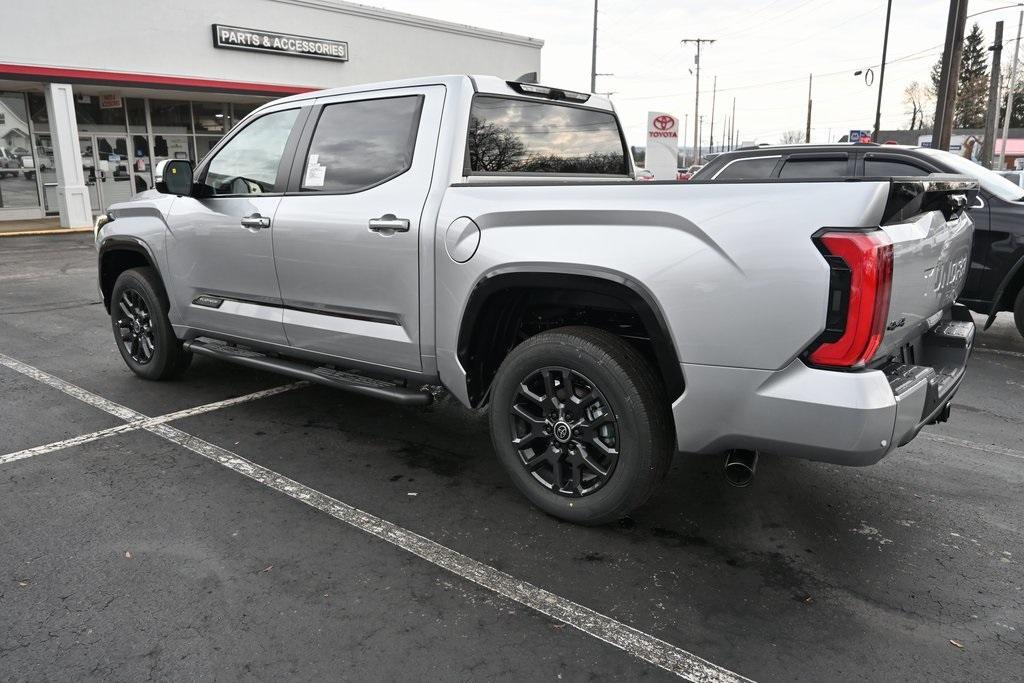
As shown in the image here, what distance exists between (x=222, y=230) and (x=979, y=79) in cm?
9159

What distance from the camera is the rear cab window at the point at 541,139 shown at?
151 inches

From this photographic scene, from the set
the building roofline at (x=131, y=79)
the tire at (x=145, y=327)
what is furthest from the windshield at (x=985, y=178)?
the building roofline at (x=131, y=79)

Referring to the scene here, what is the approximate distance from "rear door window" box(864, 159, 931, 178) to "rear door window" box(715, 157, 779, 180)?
0.90 meters

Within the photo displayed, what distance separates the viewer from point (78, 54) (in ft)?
59.4

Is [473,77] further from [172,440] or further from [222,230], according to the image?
[172,440]

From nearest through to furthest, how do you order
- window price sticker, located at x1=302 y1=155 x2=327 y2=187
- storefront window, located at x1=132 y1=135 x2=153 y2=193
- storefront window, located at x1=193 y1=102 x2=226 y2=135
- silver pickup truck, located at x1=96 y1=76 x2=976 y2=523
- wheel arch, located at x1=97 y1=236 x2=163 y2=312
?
1. silver pickup truck, located at x1=96 y1=76 x2=976 y2=523
2. window price sticker, located at x1=302 y1=155 x2=327 y2=187
3. wheel arch, located at x1=97 y1=236 x2=163 y2=312
4. storefront window, located at x1=132 y1=135 x2=153 y2=193
5. storefront window, located at x1=193 y1=102 x2=226 y2=135

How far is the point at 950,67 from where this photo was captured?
14.2 meters

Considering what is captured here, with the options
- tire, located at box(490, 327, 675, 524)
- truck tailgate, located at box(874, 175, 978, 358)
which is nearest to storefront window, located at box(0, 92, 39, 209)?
tire, located at box(490, 327, 675, 524)

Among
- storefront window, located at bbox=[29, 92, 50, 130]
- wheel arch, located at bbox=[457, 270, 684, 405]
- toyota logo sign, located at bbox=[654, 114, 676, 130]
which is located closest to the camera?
wheel arch, located at bbox=[457, 270, 684, 405]

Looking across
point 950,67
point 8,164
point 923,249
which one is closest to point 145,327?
point 923,249

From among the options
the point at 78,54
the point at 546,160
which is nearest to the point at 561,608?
the point at 546,160

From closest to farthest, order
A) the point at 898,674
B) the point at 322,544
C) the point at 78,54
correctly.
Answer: the point at 898,674, the point at 322,544, the point at 78,54

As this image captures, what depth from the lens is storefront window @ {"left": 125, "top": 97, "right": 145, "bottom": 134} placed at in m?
21.8

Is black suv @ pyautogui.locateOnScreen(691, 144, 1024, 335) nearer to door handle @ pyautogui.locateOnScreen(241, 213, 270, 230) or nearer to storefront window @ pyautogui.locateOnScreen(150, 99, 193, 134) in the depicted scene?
door handle @ pyautogui.locateOnScreen(241, 213, 270, 230)
